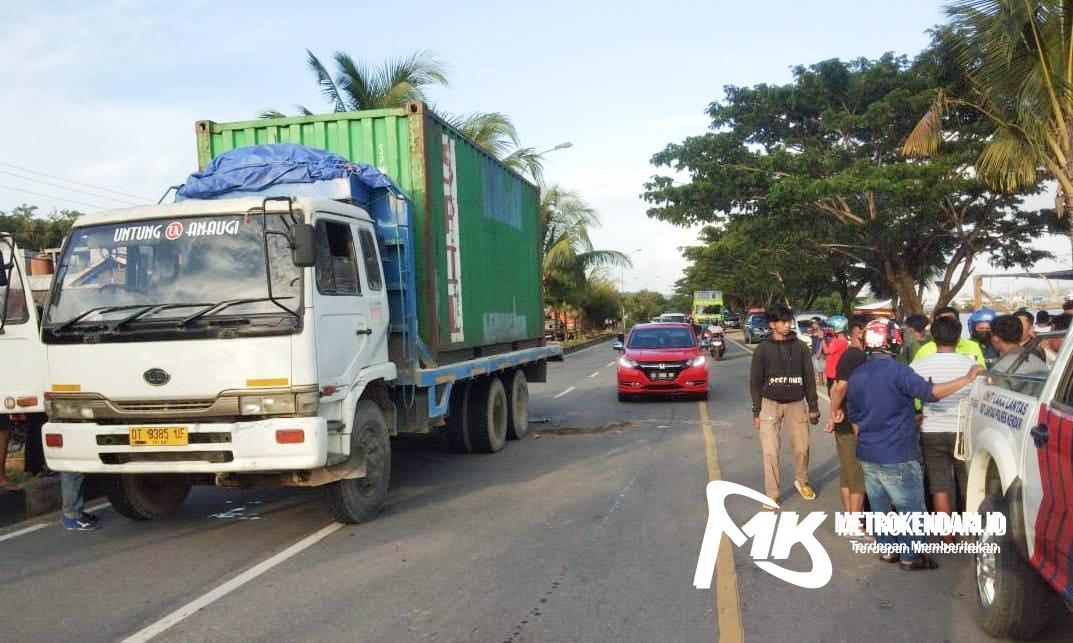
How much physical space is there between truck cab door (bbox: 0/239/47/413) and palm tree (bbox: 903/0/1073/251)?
1224 cm

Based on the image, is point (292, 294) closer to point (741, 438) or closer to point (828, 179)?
point (741, 438)

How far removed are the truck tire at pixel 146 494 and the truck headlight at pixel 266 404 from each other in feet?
4.45

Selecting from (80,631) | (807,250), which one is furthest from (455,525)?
(807,250)

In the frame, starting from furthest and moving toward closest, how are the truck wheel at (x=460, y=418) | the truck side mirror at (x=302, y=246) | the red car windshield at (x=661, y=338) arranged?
the red car windshield at (x=661, y=338) < the truck wheel at (x=460, y=418) < the truck side mirror at (x=302, y=246)

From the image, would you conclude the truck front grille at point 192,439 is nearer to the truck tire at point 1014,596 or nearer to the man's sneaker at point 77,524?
the man's sneaker at point 77,524

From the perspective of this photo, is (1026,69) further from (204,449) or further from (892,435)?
(204,449)

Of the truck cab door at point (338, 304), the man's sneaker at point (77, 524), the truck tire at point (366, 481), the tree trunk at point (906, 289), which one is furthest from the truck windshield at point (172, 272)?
the tree trunk at point (906, 289)

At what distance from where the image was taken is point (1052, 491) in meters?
3.51

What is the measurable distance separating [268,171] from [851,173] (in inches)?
719

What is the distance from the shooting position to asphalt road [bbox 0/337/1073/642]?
459cm

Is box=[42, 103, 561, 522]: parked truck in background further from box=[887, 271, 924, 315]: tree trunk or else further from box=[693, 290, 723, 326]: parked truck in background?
box=[693, 290, 723, 326]: parked truck in background

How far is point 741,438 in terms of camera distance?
441 inches

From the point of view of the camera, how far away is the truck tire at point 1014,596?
4012 mm

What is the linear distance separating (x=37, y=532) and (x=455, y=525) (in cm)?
356
